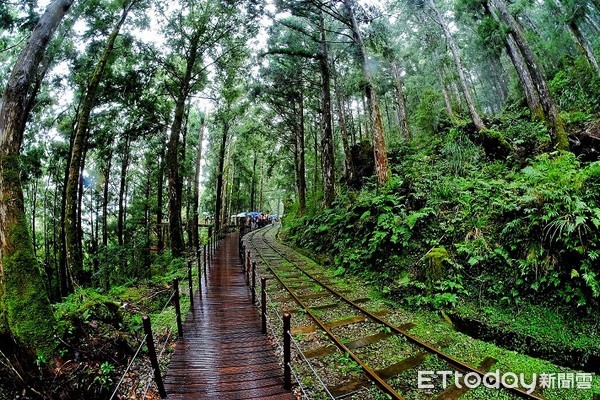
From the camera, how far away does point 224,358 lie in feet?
16.1

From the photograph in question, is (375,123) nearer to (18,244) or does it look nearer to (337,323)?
(337,323)

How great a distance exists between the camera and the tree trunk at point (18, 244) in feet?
13.4

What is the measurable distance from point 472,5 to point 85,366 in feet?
56.0

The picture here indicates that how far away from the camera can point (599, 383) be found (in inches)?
160

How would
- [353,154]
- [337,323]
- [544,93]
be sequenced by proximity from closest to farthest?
[337,323], [544,93], [353,154]

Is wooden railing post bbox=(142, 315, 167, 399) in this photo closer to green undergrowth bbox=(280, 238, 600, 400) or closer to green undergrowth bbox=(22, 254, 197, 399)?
green undergrowth bbox=(22, 254, 197, 399)

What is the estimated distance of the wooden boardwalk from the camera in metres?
3.98

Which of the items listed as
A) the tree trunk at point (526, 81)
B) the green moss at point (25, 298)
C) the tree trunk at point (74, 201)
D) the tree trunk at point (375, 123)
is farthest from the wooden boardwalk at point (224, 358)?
the tree trunk at point (526, 81)

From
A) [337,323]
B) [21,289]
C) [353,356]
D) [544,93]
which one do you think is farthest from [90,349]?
[544,93]

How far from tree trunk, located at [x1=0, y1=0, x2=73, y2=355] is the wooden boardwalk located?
187 cm

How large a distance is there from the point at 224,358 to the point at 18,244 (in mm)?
3573

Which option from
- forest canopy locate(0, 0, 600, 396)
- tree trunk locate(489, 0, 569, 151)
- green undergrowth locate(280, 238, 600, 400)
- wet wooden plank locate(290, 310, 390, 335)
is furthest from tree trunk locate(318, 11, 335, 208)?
wet wooden plank locate(290, 310, 390, 335)

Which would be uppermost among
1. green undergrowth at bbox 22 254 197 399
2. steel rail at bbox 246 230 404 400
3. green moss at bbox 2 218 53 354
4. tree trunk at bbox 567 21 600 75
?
tree trunk at bbox 567 21 600 75

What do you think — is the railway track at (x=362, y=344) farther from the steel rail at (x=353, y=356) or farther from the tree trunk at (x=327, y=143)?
the tree trunk at (x=327, y=143)
